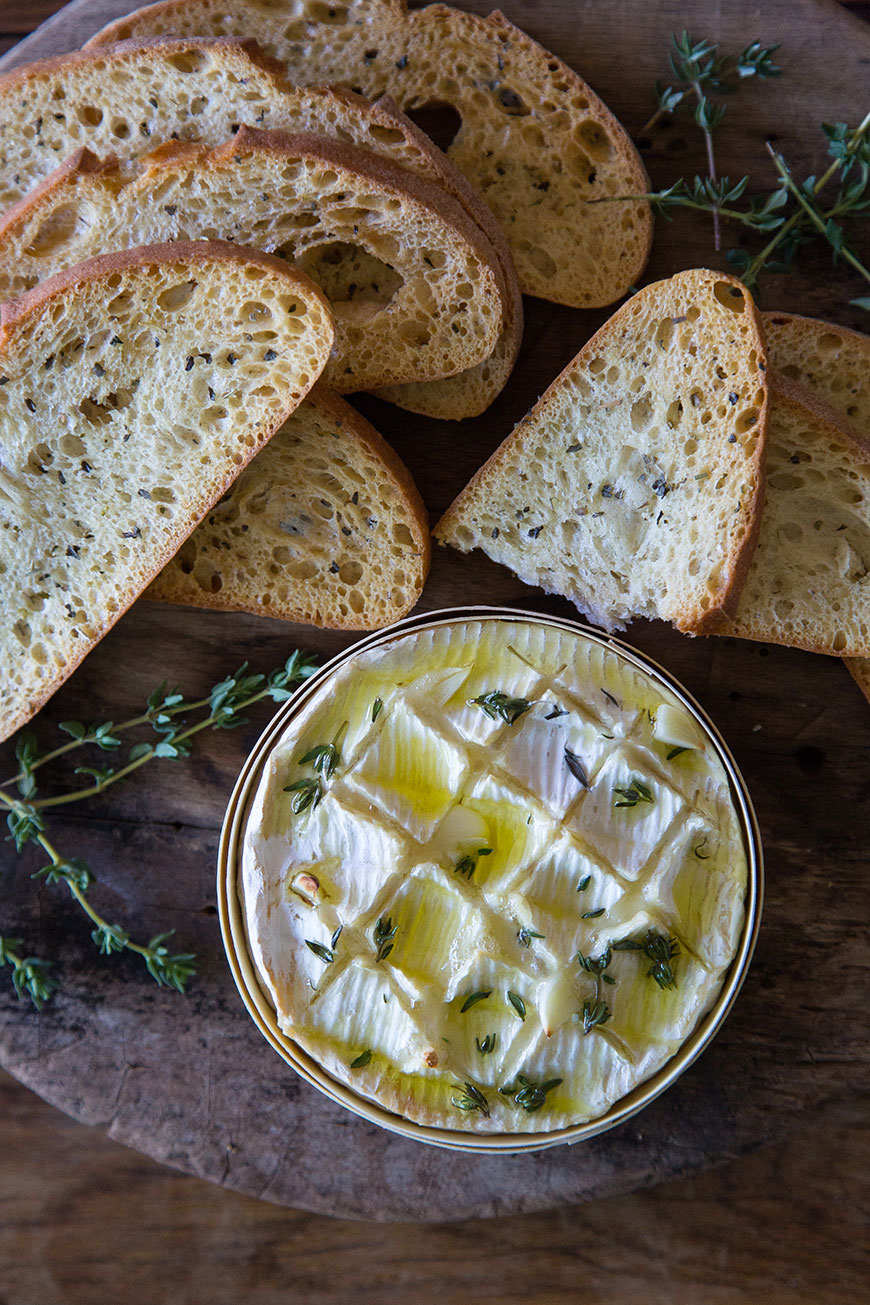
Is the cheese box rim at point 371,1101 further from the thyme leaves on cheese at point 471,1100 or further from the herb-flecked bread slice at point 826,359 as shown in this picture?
the herb-flecked bread slice at point 826,359

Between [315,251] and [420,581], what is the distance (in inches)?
33.4

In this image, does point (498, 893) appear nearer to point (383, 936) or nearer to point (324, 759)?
point (383, 936)

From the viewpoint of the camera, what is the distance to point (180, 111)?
7.09 feet

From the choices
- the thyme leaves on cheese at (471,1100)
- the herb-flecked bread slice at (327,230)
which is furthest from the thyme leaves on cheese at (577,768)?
the herb-flecked bread slice at (327,230)

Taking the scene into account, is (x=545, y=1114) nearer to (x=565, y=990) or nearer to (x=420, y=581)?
(x=565, y=990)

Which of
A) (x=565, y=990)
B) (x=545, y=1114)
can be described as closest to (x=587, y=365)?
(x=565, y=990)

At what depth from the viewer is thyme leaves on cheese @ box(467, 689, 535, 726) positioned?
193 cm

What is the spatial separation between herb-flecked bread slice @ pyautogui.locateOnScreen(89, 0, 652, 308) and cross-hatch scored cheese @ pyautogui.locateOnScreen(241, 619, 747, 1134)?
1.10m

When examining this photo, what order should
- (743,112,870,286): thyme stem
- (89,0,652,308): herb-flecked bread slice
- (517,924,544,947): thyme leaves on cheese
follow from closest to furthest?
(517,924,544,947): thyme leaves on cheese, (743,112,870,286): thyme stem, (89,0,652,308): herb-flecked bread slice

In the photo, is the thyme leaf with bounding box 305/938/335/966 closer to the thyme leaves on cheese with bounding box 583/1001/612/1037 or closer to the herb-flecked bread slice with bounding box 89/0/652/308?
the thyme leaves on cheese with bounding box 583/1001/612/1037

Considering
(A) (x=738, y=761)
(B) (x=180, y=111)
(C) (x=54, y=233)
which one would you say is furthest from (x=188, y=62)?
(A) (x=738, y=761)

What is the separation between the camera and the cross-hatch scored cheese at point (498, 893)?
1901mm

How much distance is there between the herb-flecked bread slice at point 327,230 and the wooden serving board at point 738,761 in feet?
0.83

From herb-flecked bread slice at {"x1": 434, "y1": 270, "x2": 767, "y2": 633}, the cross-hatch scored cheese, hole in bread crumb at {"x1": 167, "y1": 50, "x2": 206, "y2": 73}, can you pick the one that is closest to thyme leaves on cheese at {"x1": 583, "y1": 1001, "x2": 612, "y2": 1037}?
the cross-hatch scored cheese
